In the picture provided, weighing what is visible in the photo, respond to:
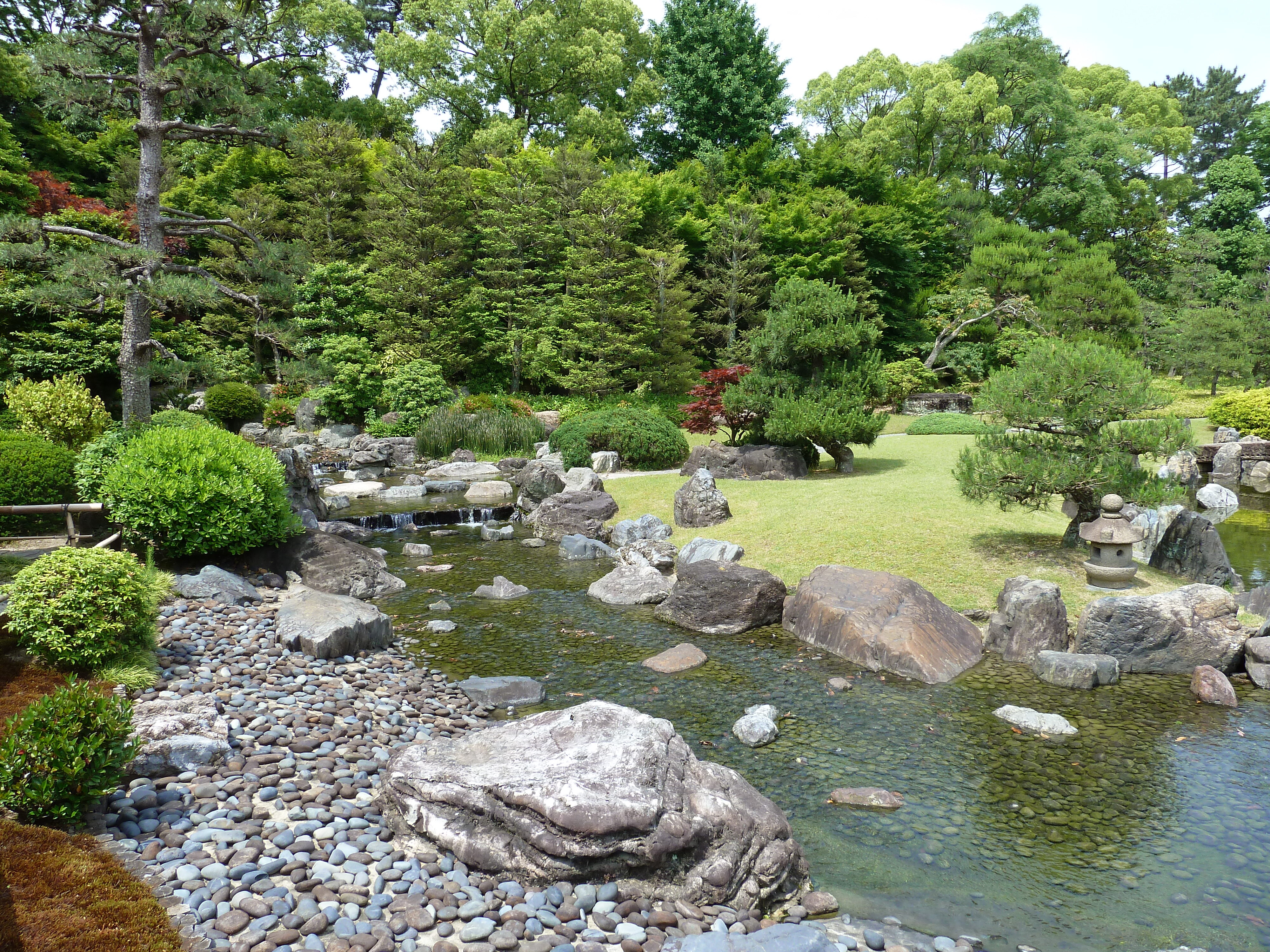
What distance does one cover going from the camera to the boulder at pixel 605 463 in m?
17.0

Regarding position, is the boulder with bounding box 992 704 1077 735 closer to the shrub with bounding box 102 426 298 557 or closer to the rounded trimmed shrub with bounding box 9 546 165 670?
the rounded trimmed shrub with bounding box 9 546 165 670

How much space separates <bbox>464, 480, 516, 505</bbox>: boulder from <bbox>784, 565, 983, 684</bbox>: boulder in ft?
29.9

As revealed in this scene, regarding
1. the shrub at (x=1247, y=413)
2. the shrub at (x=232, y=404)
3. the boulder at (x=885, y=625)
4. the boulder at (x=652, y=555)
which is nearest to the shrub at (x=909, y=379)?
the shrub at (x=1247, y=413)

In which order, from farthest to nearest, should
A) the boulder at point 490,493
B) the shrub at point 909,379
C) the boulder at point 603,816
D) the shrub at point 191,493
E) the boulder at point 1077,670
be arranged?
the shrub at point 909,379, the boulder at point 490,493, the shrub at point 191,493, the boulder at point 1077,670, the boulder at point 603,816

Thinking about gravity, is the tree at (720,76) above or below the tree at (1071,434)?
above

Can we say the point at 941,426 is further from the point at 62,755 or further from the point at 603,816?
the point at 62,755

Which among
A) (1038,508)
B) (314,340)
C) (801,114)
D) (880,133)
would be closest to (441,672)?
(1038,508)

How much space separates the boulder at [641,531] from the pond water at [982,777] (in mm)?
3372

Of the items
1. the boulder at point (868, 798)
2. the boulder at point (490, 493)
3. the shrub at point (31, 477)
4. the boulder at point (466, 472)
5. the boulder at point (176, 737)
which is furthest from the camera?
the boulder at point (466, 472)

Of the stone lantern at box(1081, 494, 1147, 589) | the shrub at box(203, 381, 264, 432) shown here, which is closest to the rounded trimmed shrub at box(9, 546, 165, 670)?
the stone lantern at box(1081, 494, 1147, 589)

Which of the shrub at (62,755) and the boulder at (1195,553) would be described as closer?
the shrub at (62,755)

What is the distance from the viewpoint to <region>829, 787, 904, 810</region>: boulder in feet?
16.6

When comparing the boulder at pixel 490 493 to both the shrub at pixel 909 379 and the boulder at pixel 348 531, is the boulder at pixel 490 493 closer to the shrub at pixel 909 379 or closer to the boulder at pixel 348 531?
the boulder at pixel 348 531

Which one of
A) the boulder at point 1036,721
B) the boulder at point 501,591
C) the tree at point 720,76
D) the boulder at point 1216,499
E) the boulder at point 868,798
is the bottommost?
the boulder at point 501,591
